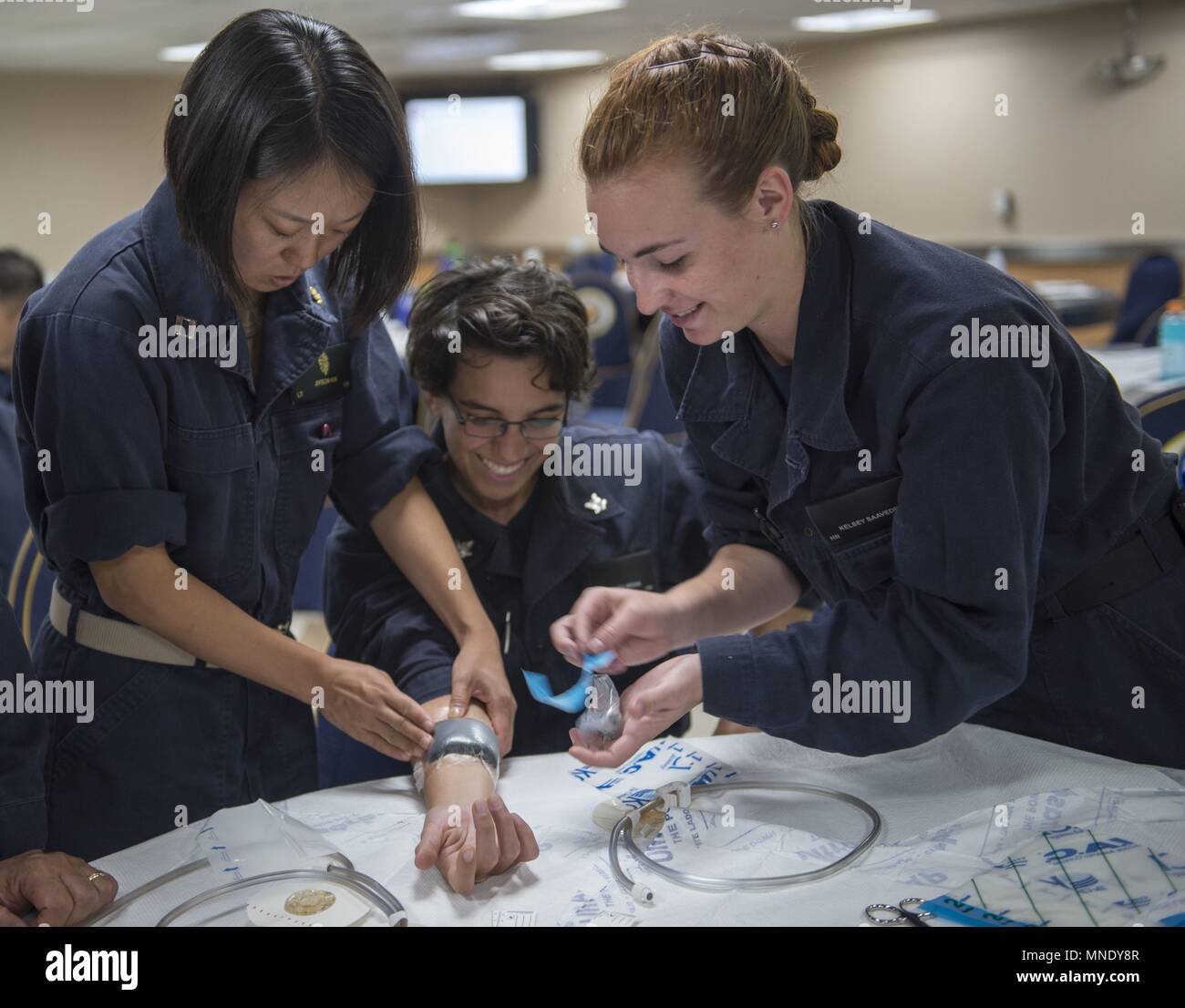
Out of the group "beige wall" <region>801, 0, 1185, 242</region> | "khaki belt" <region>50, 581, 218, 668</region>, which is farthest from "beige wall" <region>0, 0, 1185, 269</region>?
"khaki belt" <region>50, 581, 218, 668</region>

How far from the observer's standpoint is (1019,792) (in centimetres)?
135

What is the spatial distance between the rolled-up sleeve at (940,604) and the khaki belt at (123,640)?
725 mm

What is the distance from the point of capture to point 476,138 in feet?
35.1

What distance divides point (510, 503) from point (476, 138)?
9.34 meters

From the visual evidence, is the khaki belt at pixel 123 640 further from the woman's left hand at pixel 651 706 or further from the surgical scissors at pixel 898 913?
the surgical scissors at pixel 898 913

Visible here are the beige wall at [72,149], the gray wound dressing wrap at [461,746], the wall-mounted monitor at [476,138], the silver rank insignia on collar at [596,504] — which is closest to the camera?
the gray wound dressing wrap at [461,746]

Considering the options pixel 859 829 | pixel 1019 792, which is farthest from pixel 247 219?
pixel 1019 792

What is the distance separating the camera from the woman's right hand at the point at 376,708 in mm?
1493

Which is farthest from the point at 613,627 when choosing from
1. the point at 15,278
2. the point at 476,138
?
the point at 476,138

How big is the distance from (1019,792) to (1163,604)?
29 centimetres

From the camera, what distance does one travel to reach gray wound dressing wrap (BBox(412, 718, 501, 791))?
1.46 metres

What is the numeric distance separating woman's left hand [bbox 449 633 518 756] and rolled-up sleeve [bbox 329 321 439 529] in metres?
0.28

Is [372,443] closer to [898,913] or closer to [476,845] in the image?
[476,845]

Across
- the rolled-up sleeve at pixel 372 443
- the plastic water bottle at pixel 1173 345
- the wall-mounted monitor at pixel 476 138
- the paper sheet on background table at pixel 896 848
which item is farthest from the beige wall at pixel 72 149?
the paper sheet on background table at pixel 896 848
